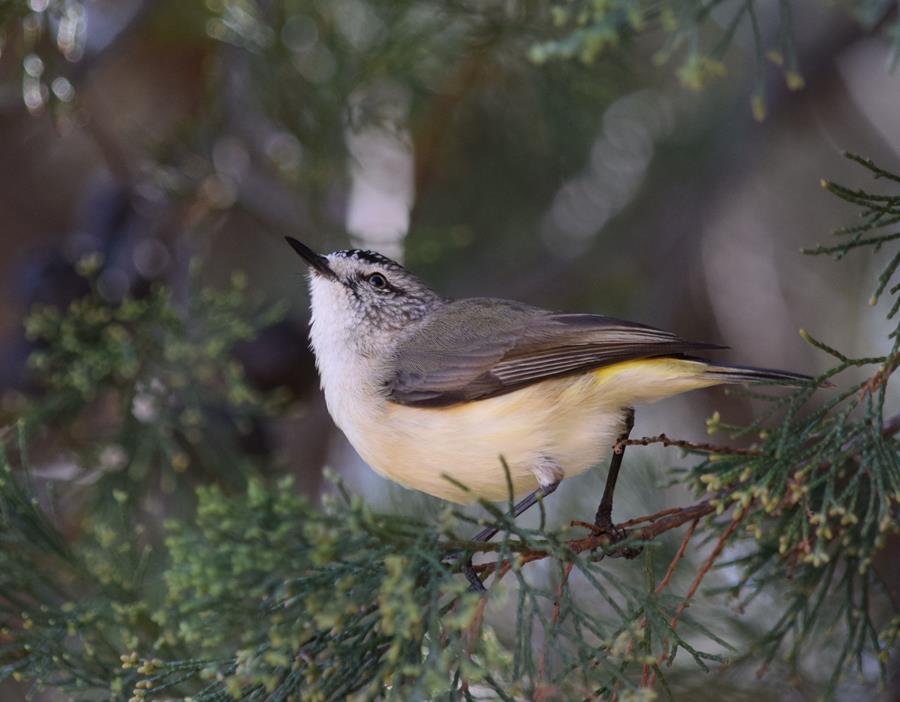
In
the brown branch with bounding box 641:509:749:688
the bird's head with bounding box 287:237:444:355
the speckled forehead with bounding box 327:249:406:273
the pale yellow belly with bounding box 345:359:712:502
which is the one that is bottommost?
the brown branch with bounding box 641:509:749:688

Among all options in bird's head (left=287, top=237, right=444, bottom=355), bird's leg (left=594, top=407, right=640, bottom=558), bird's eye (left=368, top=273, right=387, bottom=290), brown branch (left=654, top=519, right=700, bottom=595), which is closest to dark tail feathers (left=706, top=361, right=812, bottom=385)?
bird's leg (left=594, top=407, right=640, bottom=558)

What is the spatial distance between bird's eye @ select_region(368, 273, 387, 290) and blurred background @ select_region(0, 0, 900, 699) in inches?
22.7

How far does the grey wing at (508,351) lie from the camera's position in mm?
2883

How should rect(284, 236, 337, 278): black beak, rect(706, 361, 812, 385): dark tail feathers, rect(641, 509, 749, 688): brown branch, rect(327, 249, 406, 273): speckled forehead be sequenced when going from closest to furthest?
1. rect(641, 509, 749, 688): brown branch
2. rect(706, 361, 812, 385): dark tail feathers
3. rect(284, 236, 337, 278): black beak
4. rect(327, 249, 406, 273): speckled forehead

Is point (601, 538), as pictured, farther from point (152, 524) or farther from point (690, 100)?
point (690, 100)

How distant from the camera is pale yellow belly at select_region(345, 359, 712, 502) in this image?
286 centimetres

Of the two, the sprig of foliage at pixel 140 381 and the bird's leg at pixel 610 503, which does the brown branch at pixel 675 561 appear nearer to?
the bird's leg at pixel 610 503

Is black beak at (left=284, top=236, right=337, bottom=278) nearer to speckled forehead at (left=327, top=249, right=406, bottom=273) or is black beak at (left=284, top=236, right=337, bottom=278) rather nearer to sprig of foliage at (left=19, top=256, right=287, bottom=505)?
speckled forehead at (left=327, top=249, right=406, bottom=273)

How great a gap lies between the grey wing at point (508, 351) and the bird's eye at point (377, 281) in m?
0.32

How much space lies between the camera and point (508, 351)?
3078mm

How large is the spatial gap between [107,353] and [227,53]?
196cm

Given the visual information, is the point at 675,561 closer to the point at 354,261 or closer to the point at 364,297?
the point at 364,297

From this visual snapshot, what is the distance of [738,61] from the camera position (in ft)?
19.9

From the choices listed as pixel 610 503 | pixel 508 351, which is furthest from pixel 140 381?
pixel 610 503
